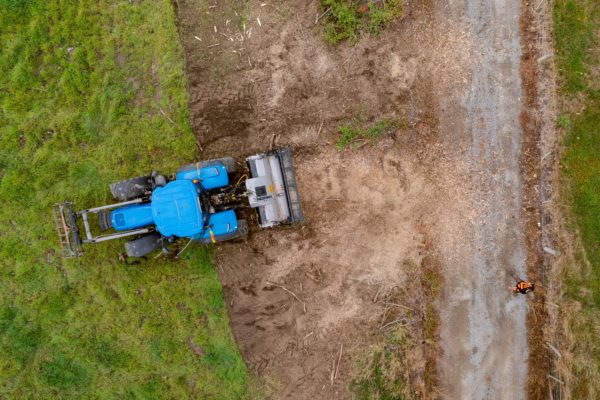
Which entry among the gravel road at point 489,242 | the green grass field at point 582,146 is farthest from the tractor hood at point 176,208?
the green grass field at point 582,146

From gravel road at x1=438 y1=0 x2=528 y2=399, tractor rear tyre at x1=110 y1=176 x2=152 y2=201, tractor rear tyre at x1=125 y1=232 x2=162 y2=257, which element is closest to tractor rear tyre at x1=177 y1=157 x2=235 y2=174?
tractor rear tyre at x1=110 y1=176 x2=152 y2=201

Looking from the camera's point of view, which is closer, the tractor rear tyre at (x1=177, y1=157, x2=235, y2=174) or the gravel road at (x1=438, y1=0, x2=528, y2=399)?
the tractor rear tyre at (x1=177, y1=157, x2=235, y2=174)

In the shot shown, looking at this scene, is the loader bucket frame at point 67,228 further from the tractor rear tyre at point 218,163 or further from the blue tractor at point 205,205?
the tractor rear tyre at point 218,163

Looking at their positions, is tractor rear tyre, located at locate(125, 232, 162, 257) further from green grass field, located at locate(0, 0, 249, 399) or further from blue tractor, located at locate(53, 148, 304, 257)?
green grass field, located at locate(0, 0, 249, 399)

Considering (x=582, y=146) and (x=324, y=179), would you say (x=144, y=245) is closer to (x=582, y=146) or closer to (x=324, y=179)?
(x=324, y=179)

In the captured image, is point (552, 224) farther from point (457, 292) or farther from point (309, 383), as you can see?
point (309, 383)
